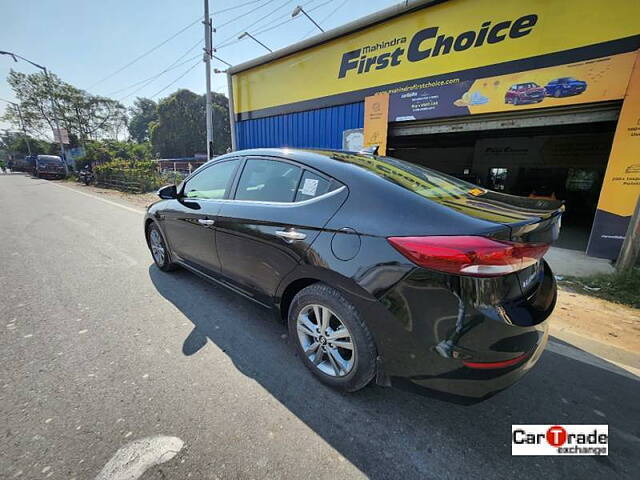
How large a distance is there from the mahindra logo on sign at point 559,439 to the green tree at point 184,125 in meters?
45.6

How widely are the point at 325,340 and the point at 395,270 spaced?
774 mm

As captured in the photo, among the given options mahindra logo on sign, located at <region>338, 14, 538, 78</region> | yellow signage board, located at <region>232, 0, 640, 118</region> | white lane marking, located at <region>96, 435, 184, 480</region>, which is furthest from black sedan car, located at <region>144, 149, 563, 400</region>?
mahindra logo on sign, located at <region>338, 14, 538, 78</region>

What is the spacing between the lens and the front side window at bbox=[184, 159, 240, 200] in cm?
282

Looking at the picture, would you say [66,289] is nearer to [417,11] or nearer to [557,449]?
[557,449]

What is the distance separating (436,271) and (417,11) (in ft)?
24.3

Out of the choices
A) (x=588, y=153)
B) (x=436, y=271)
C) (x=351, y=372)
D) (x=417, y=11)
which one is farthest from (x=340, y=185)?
(x=588, y=153)

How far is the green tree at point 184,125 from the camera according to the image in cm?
4150

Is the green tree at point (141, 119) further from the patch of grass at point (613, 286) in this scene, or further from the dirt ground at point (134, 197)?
the patch of grass at point (613, 286)

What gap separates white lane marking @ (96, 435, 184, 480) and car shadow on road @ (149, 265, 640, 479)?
0.63 meters

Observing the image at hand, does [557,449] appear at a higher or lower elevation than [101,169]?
lower

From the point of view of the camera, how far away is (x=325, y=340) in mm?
1941

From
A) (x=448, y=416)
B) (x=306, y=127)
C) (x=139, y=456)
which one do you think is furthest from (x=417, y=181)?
(x=306, y=127)

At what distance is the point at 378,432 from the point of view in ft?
5.40

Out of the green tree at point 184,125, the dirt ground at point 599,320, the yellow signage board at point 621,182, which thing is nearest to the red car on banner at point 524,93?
the yellow signage board at point 621,182
